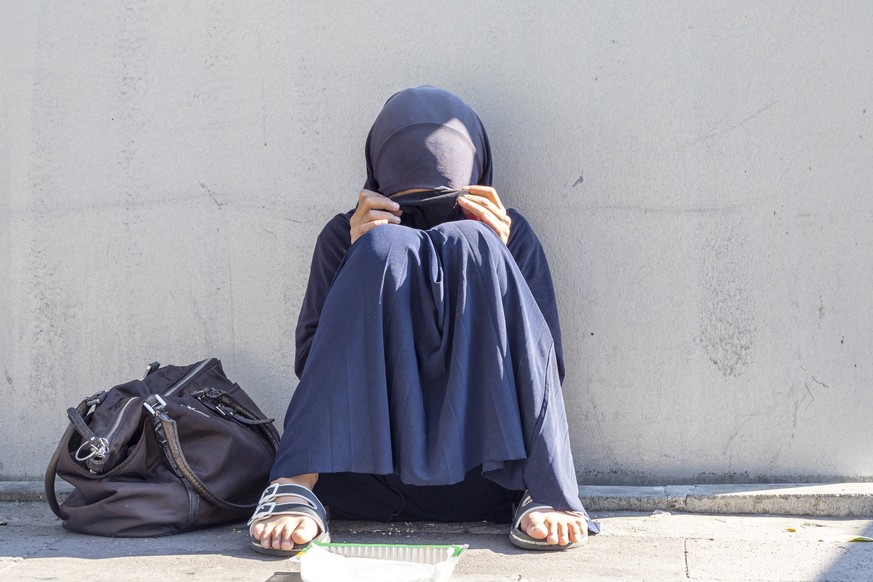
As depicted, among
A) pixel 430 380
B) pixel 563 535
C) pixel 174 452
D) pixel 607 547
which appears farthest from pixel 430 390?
pixel 174 452

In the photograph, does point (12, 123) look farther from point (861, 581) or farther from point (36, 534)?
point (861, 581)

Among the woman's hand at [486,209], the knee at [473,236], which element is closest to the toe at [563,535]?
the knee at [473,236]

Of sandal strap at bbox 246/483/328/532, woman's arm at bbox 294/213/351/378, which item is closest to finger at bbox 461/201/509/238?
woman's arm at bbox 294/213/351/378

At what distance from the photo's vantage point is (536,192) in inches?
123

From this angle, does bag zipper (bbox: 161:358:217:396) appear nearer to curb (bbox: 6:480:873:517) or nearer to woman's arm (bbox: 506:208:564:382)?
woman's arm (bbox: 506:208:564:382)

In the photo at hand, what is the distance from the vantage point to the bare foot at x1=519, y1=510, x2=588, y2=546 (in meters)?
2.39

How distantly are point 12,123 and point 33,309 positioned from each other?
0.62 meters

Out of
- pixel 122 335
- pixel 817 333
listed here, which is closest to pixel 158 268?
pixel 122 335

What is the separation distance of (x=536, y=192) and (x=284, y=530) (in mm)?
1347

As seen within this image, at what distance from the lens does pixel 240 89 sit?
3227 mm

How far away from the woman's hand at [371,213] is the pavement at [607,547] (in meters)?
0.82

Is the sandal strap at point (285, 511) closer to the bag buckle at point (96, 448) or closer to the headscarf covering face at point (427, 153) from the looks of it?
the bag buckle at point (96, 448)

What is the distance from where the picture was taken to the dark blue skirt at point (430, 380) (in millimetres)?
2422

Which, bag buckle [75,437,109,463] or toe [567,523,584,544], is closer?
toe [567,523,584,544]
